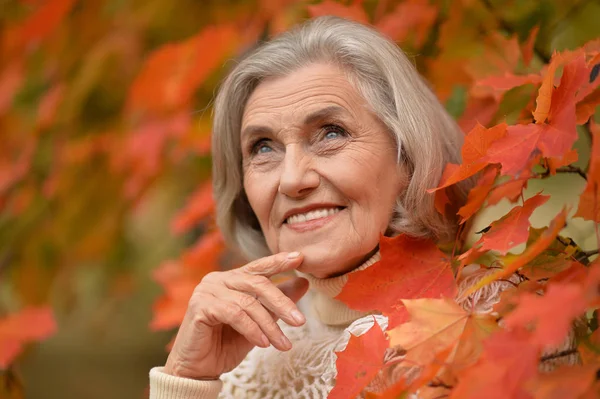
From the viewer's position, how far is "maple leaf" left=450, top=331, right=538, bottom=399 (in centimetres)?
85

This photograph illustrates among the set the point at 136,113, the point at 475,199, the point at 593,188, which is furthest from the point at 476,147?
the point at 136,113

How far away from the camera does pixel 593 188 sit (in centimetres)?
100

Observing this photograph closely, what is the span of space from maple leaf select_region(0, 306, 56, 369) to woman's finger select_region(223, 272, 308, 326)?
3.48 feet

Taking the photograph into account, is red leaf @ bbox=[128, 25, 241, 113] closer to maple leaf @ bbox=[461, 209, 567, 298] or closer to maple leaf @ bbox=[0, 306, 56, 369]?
maple leaf @ bbox=[0, 306, 56, 369]

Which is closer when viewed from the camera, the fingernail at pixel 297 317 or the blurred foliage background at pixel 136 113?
the fingernail at pixel 297 317

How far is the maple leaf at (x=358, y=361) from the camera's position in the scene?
3.59 feet

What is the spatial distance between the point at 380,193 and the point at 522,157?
13.3 inches

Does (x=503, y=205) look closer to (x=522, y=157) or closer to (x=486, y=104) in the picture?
(x=486, y=104)

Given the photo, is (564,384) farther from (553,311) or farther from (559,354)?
(559,354)

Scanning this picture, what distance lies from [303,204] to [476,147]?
1.18 ft

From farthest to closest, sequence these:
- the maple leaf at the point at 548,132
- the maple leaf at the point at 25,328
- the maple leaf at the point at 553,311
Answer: the maple leaf at the point at 25,328 < the maple leaf at the point at 548,132 < the maple leaf at the point at 553,311

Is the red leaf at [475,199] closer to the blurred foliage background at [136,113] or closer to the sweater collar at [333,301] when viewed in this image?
the sweater collar at [333,301]

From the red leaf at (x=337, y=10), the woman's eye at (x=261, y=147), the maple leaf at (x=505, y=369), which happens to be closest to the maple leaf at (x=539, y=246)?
the maple leaf at (x=505, y=369)

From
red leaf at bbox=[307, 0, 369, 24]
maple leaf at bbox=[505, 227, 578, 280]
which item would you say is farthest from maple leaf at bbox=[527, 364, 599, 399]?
red leaf at bbox=[307, 0, 369, 24]
